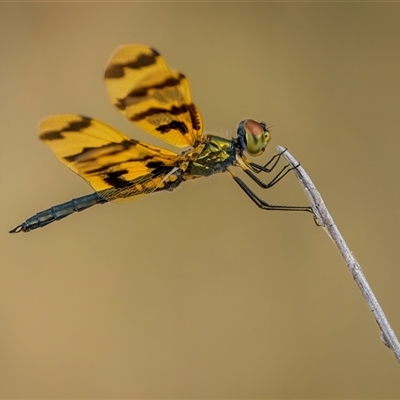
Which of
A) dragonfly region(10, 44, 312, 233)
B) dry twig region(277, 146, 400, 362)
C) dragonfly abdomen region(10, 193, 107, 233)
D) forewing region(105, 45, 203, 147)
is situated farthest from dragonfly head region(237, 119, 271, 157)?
dragonfly abdomen region(10, 193, 107, 233)

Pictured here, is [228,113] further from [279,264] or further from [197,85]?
[279,264]

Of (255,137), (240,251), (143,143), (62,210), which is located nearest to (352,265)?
(255,137)

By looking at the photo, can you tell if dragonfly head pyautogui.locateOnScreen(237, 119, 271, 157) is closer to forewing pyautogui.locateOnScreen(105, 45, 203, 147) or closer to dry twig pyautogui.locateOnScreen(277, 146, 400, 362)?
forewing pyautogui.locateOnScreen(105, 45, 203, 147)

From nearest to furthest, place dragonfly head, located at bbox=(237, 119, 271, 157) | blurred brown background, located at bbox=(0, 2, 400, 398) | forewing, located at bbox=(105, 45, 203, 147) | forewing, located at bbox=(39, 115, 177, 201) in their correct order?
1. forewing, located at bbox=(105, 45, 203, 147)
2. forewing, located at bbox=(39, 115, 177, 201)
3. dragonfly head, located at bbox=(237, 119, 271, 157)
4. blurred brown background, located at bbox=(0, 2, 400, 398)

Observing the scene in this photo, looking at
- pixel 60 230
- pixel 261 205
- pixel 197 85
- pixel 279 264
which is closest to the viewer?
pixel 261 205

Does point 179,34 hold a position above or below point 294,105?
above

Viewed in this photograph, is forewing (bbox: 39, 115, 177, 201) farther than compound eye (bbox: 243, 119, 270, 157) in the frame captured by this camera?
No

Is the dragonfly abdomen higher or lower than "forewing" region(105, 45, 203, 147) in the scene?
lower

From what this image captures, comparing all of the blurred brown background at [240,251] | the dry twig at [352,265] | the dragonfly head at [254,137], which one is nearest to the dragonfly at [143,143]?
the dragonfly head at [254,137]

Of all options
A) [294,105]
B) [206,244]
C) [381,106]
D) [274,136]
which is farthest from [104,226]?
[381,106]
